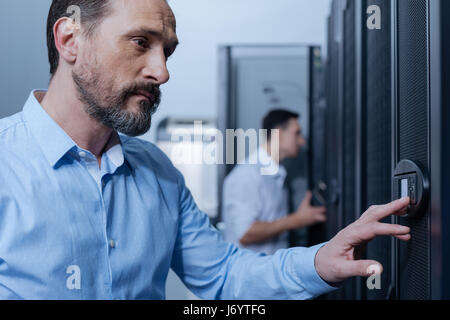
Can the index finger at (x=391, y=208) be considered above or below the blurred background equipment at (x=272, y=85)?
below

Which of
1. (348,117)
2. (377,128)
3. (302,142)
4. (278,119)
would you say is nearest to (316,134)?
(302,142)

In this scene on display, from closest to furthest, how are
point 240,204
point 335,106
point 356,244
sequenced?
point 356,244, point 335,106, point 240,204

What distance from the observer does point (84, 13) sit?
627mm

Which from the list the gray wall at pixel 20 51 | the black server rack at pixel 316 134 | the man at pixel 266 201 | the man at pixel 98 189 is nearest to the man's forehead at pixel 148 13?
the man at pixel 98 189

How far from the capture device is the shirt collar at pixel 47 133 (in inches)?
23.6

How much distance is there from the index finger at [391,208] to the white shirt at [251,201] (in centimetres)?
102

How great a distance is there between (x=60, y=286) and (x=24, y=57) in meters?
0.31

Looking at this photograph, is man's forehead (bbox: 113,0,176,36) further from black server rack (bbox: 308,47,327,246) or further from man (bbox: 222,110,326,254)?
black server rack (bbox: 308,47,327,246)

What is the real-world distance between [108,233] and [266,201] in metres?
1.09

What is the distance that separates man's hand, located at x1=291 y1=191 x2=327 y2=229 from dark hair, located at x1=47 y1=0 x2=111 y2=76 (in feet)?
4.08

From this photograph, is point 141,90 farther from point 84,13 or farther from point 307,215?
point 307,215

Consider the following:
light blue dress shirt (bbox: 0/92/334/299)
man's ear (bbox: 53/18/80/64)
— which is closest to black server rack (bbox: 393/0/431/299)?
light blue dress shirt (bbox: 0/92/334/299)

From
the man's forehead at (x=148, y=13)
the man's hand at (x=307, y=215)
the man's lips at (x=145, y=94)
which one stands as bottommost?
the man's hand at (x=307, y=215)

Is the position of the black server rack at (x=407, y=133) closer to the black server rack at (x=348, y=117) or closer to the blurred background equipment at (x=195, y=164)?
the black server rack at (x=348, y=117)
